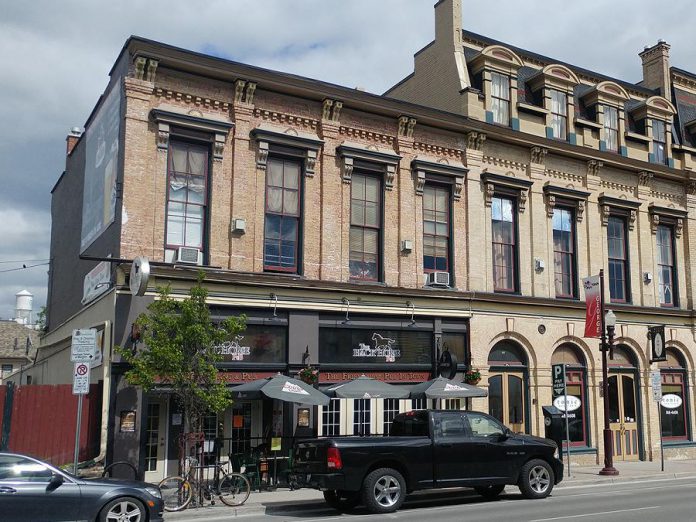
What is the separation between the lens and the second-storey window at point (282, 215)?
1973 cm

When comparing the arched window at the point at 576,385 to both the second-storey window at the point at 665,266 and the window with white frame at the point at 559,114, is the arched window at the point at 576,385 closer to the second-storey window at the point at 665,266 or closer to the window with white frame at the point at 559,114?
the second-storey window at the point at 665,266

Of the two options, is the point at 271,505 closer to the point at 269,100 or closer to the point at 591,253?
the point at 269,100

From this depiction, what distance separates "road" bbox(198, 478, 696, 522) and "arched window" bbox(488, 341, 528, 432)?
5.06m

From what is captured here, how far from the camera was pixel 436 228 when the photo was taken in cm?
2248

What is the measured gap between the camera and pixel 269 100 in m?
20.0

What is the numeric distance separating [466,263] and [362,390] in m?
6.24

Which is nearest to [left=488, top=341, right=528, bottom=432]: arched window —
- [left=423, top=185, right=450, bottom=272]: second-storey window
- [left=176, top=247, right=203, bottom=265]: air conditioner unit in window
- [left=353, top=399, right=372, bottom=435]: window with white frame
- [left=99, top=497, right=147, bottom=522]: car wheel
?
[left=423, top=185, right=450, bottom=272]: second-storey window

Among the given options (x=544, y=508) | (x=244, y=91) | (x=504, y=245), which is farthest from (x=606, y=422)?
(x=244, y=91)

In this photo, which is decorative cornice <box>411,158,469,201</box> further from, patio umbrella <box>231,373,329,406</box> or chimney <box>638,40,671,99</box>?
chimney <box>638,40,671,99</box>

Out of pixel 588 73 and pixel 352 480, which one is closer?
pixel 352 480

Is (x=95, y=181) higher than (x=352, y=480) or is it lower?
higher

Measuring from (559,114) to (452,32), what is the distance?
15.5 ft

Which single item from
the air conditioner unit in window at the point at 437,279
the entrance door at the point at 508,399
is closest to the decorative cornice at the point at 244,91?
the air conditioner unit in window at the point at 437,279

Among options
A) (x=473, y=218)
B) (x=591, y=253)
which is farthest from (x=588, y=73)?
(x=473, y=218)
